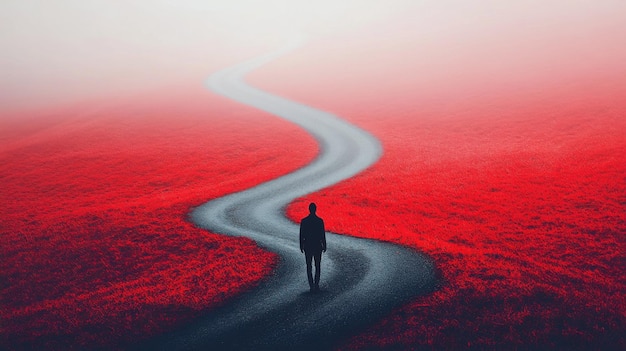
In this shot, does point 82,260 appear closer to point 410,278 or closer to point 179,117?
point 410,278

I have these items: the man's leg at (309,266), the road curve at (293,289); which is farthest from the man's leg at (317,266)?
the road curve at (293,289)

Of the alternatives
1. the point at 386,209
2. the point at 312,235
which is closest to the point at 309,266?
the point at 312,235

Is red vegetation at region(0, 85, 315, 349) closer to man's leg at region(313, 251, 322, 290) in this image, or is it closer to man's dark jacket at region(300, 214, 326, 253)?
man's leg at region(313, 251, 322, 290)

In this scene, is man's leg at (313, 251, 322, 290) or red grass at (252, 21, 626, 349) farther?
man's leg at (313, 251, 322, 290)

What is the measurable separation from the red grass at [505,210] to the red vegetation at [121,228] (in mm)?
5803

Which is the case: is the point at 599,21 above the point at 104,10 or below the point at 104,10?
below

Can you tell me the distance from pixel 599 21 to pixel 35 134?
9909 centimetres

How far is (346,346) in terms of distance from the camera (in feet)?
34.2

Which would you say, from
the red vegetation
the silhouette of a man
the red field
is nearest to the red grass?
the red field

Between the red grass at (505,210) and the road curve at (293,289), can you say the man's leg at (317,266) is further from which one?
the red grass at (505,210)

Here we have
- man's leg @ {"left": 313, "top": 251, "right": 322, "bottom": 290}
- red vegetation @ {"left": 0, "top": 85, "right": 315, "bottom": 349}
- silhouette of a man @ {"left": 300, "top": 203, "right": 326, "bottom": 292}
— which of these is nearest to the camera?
silhouette of a man @ {"left": 300, "top": 203, "right": 326, "bottom": 292}

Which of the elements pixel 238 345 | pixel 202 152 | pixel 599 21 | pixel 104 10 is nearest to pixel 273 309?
pixel 238 345

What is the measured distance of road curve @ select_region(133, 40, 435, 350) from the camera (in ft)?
36.4

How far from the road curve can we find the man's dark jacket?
1.79 metres
